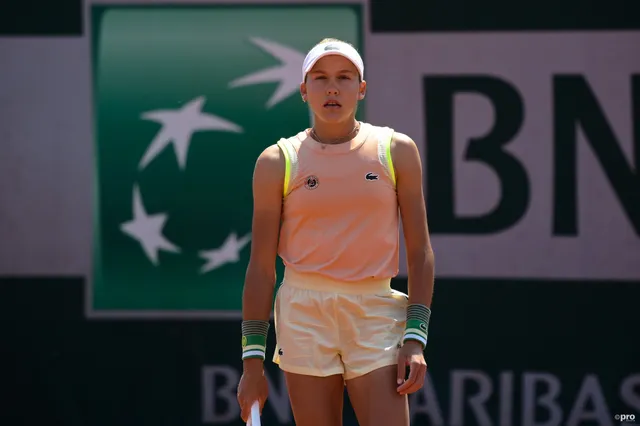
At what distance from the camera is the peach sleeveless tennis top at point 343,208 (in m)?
3.32

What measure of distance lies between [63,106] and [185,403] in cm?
177

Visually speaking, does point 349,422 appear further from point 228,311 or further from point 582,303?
point 582,303

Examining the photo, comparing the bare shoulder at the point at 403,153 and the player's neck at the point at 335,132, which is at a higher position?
the player's neck at the point at 335,132

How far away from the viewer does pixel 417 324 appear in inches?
131

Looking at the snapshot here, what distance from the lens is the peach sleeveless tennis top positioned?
10.9 ft

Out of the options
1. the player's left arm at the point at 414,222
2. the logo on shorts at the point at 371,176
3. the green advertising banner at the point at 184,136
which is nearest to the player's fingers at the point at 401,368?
the player's left arm at the point at 414,222

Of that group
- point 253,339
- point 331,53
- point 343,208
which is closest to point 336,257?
point 343,208

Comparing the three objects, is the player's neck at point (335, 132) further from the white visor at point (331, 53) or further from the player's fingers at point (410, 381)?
the player's fingers at point (410, 381)

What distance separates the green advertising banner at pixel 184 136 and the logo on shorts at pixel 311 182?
2501mm

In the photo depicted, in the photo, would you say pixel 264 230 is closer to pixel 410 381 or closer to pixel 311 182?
pixel 311 182

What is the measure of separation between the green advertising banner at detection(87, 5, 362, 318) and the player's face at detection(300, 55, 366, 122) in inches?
95.8

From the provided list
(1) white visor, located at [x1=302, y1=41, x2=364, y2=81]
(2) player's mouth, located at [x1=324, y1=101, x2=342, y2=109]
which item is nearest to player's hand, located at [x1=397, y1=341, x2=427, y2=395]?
(2) player's mouth, located at [x1=324, y1=101, x2=342, y2=109]

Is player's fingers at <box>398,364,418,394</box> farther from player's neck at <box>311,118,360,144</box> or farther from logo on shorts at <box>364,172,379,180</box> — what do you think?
player's neck at <box>311,118,360,144</box>

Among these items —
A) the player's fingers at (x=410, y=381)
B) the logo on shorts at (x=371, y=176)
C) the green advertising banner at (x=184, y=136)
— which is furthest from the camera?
the green advertising banner at (x=184, y=136)
